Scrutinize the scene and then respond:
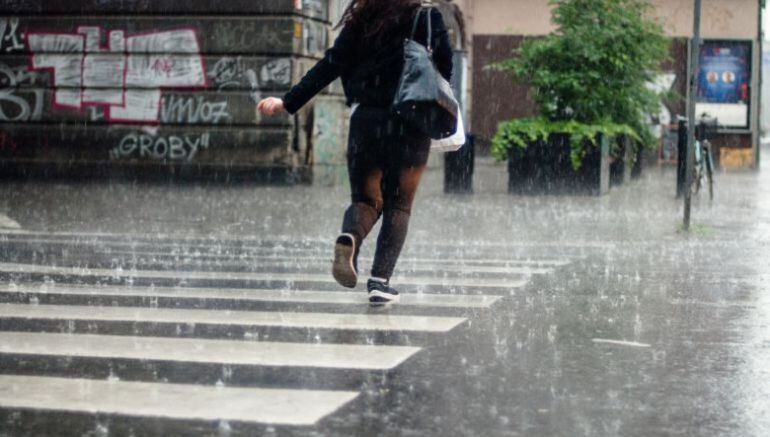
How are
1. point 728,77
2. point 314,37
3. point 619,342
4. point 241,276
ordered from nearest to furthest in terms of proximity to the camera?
1. point 619,342
2. point 241,276
3. point 314,37
4. point 728,77

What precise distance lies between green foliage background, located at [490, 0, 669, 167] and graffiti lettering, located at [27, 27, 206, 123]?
193 inches

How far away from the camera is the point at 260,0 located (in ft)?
66.2

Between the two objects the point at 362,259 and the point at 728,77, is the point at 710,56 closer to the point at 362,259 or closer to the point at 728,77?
the point at 728,77

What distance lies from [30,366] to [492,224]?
8982mm

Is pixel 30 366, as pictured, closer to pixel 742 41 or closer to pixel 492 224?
pixel 492 224

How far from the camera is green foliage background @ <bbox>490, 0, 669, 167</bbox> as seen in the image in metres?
19.6

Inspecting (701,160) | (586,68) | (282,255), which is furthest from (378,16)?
(701,160)

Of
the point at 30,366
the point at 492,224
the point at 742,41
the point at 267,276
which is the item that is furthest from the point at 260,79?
the point at 742,41

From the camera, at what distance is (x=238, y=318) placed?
6785 mm

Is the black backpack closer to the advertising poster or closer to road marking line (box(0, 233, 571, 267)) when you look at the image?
road marking line (box(0, 233, 571, 267))

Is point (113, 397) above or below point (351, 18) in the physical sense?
below

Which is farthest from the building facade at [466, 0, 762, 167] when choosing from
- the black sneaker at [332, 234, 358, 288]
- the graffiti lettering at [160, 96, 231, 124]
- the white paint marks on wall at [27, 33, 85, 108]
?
the black sneaker at [332, 234, 358, 288]

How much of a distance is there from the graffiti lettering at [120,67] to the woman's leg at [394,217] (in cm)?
1385

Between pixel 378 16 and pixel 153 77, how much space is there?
46.5 feet
